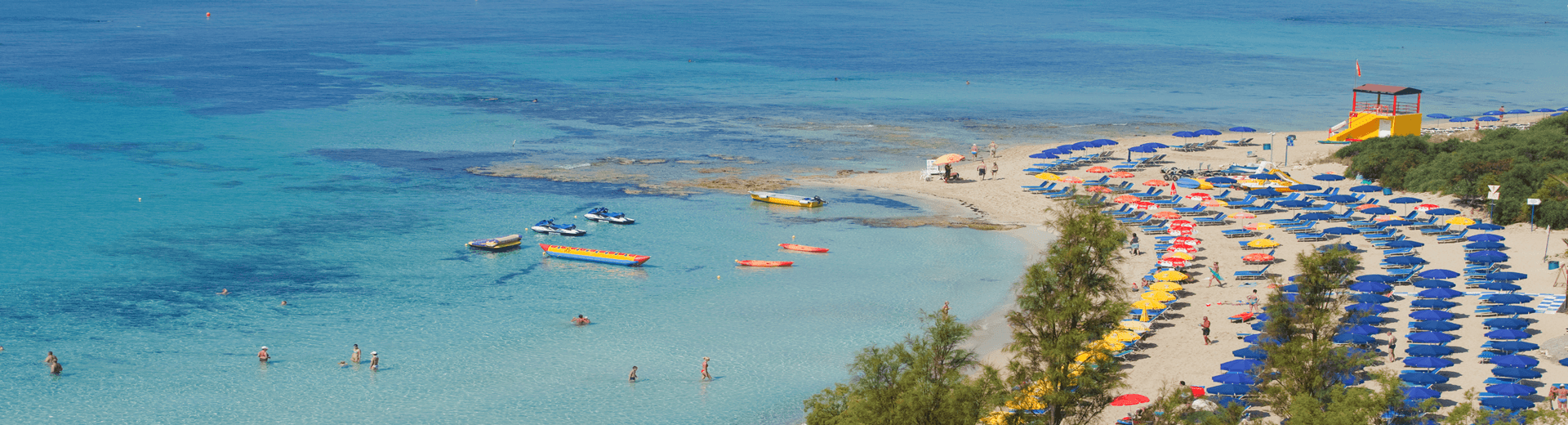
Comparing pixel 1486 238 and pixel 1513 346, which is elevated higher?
pixel 1486 238

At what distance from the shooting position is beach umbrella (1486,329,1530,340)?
35.5 m

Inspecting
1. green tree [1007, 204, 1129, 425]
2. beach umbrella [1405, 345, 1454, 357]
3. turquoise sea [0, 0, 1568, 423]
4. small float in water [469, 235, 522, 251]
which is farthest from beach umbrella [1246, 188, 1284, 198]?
green tree [1007, 204, 1129, 425]

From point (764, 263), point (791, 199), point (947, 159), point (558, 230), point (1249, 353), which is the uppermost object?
point (947, 159)

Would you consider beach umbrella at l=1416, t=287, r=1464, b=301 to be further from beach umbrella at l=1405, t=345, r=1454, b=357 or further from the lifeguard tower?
the lifeguard tower

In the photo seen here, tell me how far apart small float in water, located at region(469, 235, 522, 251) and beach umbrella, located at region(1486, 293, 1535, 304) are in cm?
3976

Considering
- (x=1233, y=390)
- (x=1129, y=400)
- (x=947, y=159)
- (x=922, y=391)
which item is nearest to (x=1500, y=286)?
(x=1233, y=390)

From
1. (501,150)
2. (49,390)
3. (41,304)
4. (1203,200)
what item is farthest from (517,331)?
(501,150)

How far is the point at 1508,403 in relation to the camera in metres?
30.1

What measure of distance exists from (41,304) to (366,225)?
16503 millimetres

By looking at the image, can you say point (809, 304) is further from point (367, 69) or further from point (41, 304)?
→ point (367, 69)

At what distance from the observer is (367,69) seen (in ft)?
466

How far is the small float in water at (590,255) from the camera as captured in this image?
176 ft

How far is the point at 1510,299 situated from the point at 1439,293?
2119mm

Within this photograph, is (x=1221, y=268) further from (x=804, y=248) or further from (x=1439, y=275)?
(x=804, y=248)
